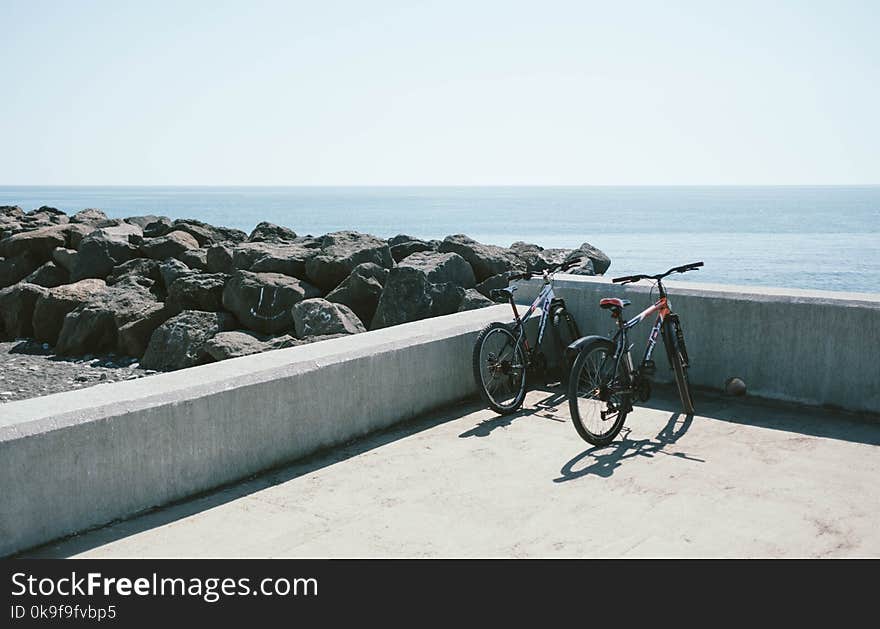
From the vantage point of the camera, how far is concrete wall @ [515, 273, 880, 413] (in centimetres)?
660

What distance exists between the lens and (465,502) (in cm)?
497

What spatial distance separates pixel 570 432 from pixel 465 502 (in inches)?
62.2

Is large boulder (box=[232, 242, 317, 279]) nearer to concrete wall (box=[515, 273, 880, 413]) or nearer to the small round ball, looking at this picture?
concrete wall (box=[515, 273, 880, 413])

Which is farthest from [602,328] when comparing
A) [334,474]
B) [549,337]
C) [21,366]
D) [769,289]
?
[21,366]

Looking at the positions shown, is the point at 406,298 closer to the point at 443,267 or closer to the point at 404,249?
the point at 443,267

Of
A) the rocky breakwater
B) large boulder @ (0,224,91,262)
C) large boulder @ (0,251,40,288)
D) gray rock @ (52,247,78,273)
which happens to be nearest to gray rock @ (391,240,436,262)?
the rocky breakwater

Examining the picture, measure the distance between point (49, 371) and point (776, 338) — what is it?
36.5 feet

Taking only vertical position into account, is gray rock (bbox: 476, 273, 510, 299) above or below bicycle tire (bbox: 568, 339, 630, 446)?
below

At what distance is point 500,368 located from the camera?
685 centimetres

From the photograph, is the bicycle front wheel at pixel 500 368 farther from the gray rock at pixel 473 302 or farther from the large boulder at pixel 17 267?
the large boulder at pixel 17 267

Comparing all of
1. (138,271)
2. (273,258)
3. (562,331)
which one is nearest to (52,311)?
(138,271)

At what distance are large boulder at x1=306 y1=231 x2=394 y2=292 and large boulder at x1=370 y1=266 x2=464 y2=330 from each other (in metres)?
2.67

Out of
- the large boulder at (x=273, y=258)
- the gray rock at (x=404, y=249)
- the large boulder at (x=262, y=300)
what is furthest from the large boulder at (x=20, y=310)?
the gray rock at (x=404, y=249)
